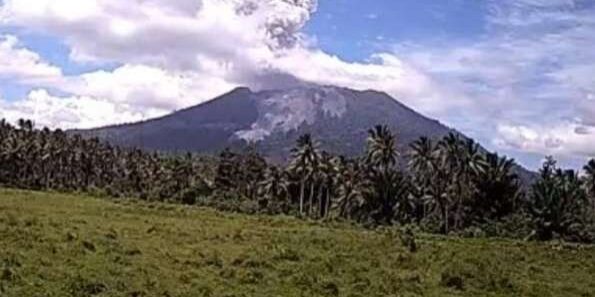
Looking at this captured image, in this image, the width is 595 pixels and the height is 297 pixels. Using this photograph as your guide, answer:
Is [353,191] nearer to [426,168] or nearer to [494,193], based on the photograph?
[426,168]

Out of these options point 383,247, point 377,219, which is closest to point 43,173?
point 377,219

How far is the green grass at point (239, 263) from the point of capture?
1227 inches

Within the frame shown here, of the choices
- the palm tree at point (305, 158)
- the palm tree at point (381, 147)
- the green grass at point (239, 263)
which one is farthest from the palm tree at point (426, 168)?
the green grass at point (239, 263)

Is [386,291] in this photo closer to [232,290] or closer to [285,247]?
[232,290]

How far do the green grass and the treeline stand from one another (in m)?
30.8

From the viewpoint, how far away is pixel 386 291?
33.9m

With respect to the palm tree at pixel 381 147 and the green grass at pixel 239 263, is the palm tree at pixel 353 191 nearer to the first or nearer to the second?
the palm tree at pixel 381 147

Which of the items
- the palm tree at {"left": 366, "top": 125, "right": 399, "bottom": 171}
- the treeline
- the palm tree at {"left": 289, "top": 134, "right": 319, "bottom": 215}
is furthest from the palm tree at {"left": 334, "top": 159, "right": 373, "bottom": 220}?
the palm tree at {"left": 289, "top": 134, "right": 319, "bottom": 215}

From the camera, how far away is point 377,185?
105312 mm

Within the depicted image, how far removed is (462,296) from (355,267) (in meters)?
7.58

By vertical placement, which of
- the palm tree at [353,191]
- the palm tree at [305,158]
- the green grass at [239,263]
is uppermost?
the palm tree at [305,158]

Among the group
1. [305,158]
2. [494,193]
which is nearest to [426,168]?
[494,193]

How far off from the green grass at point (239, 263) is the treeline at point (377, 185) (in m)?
30.8

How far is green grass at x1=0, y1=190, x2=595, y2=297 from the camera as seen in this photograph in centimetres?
3116
